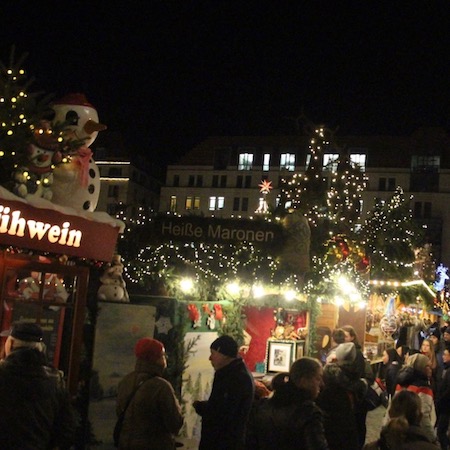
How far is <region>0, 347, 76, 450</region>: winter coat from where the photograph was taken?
4262 mm

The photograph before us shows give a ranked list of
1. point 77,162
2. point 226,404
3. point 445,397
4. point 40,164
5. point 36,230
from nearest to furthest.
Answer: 1. point 226,404
2. point 36,230
3. point 40,164
4. point 77,162
5. point 445,397

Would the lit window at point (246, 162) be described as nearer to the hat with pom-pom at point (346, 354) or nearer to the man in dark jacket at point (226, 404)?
the hat with pom-pom at point (346, 354)

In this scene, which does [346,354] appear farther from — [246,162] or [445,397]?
[246,162]

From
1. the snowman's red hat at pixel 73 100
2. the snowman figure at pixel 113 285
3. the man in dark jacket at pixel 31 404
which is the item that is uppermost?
the snowman's red hat at pixel 73 100

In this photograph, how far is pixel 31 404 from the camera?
14.1 feet

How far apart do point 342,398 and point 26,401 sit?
320 cm

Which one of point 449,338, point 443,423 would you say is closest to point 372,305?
point 449,338

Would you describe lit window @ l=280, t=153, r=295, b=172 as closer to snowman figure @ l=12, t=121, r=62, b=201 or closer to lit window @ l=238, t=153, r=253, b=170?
lit window @ l=238, t=153, r=253, b=170

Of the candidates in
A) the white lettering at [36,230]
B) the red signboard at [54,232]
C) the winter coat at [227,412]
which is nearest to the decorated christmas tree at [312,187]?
the red signboard at [54,232]

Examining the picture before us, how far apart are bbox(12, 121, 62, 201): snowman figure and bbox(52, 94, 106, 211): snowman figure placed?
0.17 meters

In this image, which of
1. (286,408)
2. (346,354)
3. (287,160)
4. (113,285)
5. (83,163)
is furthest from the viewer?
(287,160)

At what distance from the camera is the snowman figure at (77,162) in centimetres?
789

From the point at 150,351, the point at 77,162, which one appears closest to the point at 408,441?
the point at 150,351

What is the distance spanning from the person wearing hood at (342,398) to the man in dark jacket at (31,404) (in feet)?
8.72
